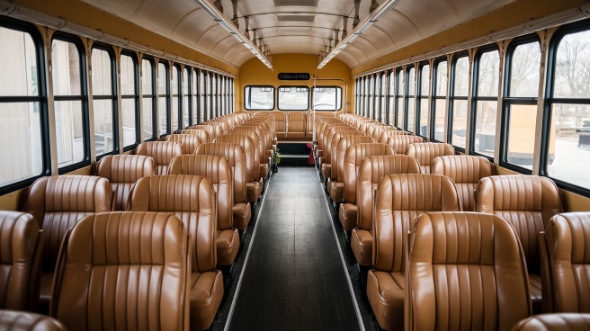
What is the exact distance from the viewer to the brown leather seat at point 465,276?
8.46 ft

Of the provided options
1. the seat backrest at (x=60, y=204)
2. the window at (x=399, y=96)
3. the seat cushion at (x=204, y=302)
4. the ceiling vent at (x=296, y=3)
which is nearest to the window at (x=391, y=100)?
the window at (x=399, y=96)

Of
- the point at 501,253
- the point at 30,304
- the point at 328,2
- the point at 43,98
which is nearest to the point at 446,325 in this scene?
the point at 501,253

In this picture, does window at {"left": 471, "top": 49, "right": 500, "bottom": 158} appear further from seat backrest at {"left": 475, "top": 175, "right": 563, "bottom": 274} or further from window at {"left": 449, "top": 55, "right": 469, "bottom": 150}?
seat backrest at {"left": 475, "top": 175, "right": 563, "bottom": 274}

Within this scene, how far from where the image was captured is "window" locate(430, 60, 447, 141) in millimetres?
8812

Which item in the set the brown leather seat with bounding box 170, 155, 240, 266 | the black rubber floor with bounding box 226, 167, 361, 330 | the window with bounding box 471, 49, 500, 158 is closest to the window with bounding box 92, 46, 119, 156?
the brown leather seat with bounding box 170, 155, 240, 266

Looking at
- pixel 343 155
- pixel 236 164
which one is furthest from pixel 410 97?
pixel 236 164

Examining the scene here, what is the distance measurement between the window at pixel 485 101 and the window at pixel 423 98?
271 cm

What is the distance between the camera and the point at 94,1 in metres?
6.00

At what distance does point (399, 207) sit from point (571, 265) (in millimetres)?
1332

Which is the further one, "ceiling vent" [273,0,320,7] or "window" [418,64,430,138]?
"window" [418,64,430,138]

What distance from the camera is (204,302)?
3.19 m

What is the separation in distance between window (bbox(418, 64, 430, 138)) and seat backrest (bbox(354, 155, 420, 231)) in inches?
207

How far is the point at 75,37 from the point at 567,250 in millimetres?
5389

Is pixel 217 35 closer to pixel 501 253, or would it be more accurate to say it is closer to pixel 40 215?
pixel 40 215
